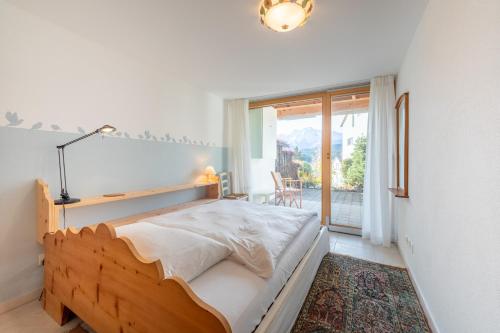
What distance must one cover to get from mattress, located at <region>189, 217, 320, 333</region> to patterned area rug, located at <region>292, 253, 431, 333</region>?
0.45m

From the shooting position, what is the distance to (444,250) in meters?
1.27

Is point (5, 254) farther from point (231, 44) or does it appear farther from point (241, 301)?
point (231, 44)

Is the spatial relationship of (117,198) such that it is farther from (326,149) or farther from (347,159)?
(347,159)

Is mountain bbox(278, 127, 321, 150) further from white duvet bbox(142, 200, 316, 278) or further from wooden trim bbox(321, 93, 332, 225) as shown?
white duvet bbox(142, 200, 316, 278)

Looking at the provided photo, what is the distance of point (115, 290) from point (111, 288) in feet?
0.12

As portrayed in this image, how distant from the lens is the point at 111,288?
108cm

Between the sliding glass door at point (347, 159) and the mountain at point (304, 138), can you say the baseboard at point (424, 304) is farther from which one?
the mountain at point (304, 138)

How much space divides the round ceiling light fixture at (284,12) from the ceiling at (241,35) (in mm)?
93

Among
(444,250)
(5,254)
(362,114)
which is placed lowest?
(5,254)

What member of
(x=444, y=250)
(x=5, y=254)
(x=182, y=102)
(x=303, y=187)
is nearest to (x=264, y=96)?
(x=182, y=102)

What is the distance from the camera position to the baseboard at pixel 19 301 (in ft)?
5.23

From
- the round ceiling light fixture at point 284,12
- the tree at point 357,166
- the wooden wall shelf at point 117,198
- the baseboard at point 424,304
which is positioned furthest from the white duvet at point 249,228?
the round ceiling light fixture at point 284,12

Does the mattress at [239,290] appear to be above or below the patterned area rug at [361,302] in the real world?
above

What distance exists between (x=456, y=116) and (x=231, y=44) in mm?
1945
